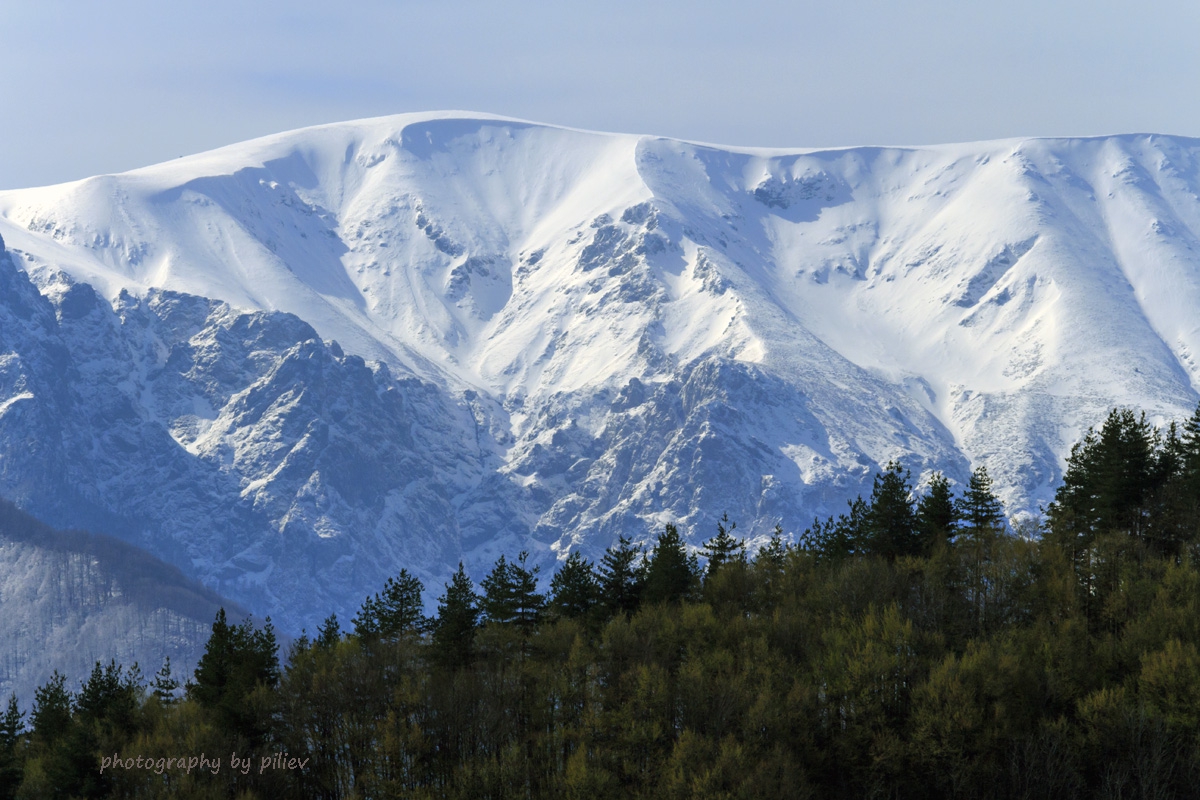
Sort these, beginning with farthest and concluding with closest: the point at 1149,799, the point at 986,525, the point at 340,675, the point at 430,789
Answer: the point at 986,525, the point at 340,675, the point at 430,789, the point at 1149,799

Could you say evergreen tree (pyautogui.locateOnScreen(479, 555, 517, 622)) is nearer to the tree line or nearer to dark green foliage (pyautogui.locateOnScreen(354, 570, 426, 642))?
the tree line

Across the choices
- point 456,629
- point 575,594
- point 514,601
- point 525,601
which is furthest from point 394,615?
point 575,594

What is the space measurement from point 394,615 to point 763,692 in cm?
4204

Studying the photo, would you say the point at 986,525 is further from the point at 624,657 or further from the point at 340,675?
the point at 340,675

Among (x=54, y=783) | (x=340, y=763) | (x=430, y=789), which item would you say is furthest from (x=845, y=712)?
(x=54, y=783)

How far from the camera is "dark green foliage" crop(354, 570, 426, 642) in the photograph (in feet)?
Result: 403

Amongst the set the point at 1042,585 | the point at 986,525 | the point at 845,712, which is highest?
the point at 986,525

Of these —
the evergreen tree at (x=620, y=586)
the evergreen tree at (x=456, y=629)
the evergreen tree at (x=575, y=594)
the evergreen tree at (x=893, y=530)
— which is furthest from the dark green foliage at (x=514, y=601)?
the evergreen tree at (x=893, y=530)

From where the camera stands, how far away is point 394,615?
124938 mm

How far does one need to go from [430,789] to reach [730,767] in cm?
2099

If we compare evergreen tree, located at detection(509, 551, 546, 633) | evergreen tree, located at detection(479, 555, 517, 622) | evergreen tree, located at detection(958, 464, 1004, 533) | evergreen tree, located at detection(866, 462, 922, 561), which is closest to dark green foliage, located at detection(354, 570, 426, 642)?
evergreen tree, located at detection(479, 555, 517, 622)

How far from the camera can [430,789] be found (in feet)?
313

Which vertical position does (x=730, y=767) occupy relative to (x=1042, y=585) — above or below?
below

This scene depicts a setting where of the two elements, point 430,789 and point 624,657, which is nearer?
point 430,789
